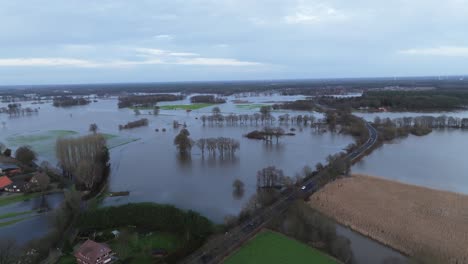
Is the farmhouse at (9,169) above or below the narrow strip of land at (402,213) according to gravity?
above

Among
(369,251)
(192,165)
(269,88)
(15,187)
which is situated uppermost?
(269,88)

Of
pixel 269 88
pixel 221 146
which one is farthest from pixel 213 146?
pixel 269 88

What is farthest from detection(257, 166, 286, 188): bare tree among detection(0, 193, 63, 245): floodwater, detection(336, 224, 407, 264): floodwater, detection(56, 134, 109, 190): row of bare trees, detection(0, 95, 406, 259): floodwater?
detection(0, 193, 63, 245): floodwater

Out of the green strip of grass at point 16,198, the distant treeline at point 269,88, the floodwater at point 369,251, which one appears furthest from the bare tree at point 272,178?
the distant treeline at point 269,88

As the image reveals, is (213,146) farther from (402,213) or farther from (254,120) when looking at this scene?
(254,120)

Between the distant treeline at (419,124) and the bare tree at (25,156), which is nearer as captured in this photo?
the bare tree at (25,156)

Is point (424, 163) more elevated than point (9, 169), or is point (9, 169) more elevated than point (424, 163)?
point (9, 169)

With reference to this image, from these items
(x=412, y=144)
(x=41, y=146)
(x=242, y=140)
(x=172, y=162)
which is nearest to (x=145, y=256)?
(x=172, y=162)

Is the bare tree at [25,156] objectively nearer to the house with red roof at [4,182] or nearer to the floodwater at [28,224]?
the house with red roof at [4,182]
